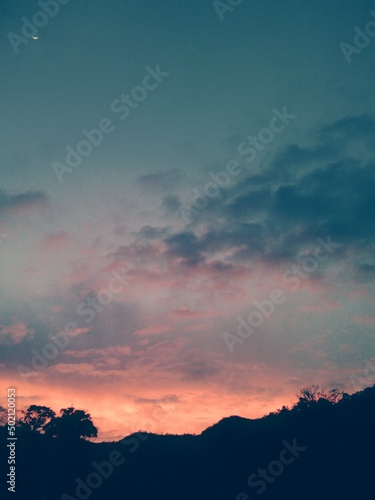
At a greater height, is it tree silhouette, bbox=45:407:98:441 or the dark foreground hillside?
tree silhouette, bbox=45:407:98:441

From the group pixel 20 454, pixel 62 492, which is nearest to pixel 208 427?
pixel 62 492

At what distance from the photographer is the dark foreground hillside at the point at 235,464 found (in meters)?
41.0

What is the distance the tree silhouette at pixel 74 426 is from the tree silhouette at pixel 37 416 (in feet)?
Answer: 30.2

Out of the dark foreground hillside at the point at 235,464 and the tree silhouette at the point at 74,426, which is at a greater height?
the tree silhouette at the point at 74,426

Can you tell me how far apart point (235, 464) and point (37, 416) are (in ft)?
161

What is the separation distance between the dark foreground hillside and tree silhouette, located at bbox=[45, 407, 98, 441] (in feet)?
33.5

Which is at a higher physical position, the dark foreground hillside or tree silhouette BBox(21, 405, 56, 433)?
tree silhouette BBox(21, 405, 56, 433)

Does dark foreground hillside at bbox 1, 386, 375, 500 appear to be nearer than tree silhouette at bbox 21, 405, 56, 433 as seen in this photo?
Yes

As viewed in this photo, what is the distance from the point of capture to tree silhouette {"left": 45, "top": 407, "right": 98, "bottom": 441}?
214ft

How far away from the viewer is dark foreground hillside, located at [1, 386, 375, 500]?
41.0 m

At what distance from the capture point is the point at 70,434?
6419cm

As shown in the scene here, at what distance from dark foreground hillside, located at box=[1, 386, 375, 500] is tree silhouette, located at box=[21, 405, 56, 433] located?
2638 cm

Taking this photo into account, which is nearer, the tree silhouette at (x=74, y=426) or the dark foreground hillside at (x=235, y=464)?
the dark foreground hillside at (x=235, y=464)

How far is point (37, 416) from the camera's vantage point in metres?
79.9
